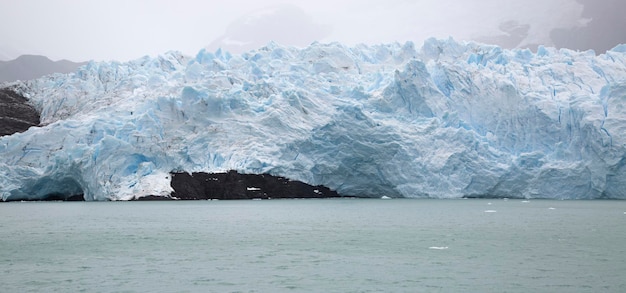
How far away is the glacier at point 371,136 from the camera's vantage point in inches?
1352

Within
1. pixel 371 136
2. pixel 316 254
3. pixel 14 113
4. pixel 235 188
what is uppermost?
pixel 14 113

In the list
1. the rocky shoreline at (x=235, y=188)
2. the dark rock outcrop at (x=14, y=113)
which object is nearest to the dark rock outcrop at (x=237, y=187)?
the rocky shoreline at (x=235, y=188)

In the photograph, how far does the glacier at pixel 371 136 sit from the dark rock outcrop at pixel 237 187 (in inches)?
26.3

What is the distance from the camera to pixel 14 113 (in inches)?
1746

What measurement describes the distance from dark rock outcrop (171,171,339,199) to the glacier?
67cm

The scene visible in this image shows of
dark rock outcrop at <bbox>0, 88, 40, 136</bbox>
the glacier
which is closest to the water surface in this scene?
the glacier

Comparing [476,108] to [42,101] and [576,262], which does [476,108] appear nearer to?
[576,262]

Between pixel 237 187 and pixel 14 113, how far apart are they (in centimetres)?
1937

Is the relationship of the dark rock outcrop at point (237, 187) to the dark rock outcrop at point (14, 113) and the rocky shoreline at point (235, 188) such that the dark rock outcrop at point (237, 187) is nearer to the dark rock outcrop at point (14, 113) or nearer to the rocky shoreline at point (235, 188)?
the rocky shoreline at point (235, 188)

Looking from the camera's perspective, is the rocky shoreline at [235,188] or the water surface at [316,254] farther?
the rocky shoreline at [235,188]

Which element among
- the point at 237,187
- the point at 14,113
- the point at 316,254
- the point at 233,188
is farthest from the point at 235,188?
the point at 316,254

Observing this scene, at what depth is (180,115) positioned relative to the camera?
122ft

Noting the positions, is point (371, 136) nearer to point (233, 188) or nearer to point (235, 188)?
point (235, 188)

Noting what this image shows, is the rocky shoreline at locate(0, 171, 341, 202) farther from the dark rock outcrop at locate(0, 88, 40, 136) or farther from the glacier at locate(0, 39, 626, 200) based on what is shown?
the dark rock outcrop at locate(0, 88, 40, 136)
